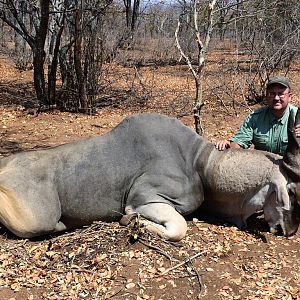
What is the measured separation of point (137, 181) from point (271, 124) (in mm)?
1659

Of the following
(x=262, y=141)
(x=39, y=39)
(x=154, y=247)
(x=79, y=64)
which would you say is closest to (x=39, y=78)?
(x=39, y=39)

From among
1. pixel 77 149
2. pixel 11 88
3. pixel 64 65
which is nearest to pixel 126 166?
pixel 77 149

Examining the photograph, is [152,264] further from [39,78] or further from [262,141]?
[39,78]

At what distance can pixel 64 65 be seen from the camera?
10.9 meters

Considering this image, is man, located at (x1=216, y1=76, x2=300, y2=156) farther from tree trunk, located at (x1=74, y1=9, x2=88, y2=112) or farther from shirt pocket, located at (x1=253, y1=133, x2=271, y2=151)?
tree trunk, located at (x1=74, y1=9, x2=88, y2=112)

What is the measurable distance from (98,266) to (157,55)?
2035 centimetres

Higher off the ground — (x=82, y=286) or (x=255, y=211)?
(x=255, y=211)

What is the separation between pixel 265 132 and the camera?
5.54 m

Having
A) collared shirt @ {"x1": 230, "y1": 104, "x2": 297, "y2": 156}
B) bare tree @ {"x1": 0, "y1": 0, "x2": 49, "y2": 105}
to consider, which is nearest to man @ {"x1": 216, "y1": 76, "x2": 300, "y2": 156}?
collared shirt @ {"x1": 230, "y1": 104, "x2": 297, "y2": 156}

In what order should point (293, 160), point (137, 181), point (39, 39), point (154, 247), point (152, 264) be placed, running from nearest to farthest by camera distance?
point (152, 264)
point (154, 247)
point (293, 160)
point (137, 181)
point (39, 39)

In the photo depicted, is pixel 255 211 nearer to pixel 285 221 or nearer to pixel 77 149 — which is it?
pixel 285 221

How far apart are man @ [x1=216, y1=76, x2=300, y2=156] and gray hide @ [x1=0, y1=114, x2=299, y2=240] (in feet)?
1.76

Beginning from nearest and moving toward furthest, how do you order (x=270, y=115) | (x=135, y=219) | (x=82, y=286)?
1. (x=82, y=286)
2. (x=135, y=219)
3. (x=270, y=115)

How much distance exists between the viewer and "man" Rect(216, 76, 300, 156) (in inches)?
213
